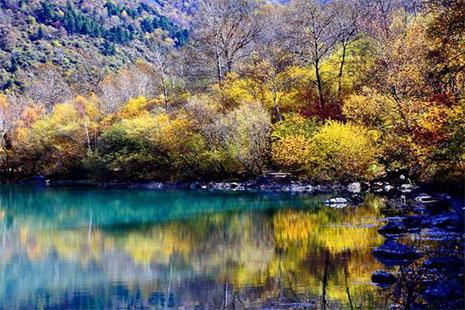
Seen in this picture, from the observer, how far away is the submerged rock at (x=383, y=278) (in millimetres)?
15913

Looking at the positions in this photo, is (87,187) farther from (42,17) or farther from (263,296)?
(42,17)

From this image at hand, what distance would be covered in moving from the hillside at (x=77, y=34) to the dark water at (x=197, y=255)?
78124 millimetres

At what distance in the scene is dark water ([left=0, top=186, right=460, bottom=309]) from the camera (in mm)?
16109

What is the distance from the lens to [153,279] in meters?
18.4

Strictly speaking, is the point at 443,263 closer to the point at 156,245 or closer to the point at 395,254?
the point at 395,254

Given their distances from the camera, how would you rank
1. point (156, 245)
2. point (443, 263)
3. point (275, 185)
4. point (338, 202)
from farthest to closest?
1. point (275, 185)
2. point (338, 202)
3. point (156, 245)
4. point (443, 263)

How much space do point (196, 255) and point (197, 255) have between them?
4 cm

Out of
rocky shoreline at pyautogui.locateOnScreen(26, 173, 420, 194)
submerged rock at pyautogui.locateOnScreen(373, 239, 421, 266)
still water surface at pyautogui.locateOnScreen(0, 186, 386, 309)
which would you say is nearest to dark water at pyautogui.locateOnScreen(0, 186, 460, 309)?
still water surface at pyautogui.locateOnScreen(0, 186, 386, 309)

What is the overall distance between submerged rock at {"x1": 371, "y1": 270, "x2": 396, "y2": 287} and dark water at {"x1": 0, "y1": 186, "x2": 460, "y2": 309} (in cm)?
21

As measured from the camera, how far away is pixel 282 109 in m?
53.4

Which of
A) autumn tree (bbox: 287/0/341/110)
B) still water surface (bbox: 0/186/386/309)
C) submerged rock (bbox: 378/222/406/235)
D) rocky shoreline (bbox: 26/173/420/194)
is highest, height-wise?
autumn tree (bbox: 287/0/341/110)

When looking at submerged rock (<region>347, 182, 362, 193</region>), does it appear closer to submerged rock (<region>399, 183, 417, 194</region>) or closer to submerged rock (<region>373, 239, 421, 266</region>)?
submerged rock (<region>399, 183, 417, 194</region>)

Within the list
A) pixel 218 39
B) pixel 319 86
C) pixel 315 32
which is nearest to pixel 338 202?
pixel 319 86

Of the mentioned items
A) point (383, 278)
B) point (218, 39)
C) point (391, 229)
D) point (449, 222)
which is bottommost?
point (383, 278)
